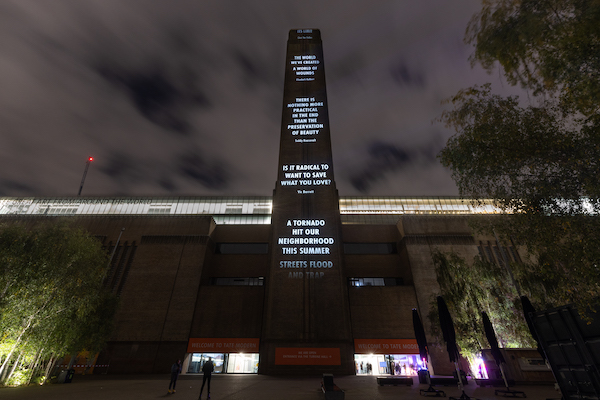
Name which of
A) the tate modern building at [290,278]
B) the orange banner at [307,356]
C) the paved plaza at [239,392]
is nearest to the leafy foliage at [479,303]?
the paved plaza at [239,392]

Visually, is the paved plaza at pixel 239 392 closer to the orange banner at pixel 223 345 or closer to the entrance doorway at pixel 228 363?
the orange banner at pixel 223 345

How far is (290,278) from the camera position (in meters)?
28.8

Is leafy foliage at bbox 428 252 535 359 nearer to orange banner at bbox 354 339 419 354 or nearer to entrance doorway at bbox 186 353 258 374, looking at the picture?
orange banner at bbox 354 339 419 354

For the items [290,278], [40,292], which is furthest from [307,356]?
[40,292]

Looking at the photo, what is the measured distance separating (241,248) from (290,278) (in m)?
12.2

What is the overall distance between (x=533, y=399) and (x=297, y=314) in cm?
1908

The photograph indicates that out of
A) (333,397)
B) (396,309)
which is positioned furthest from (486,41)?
(396,309)

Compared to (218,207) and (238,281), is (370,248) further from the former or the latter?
(218,207)

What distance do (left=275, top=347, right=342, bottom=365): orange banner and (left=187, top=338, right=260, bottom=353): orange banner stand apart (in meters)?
5.28

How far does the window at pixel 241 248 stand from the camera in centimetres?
3772

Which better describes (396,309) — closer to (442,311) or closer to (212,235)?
(442,311)

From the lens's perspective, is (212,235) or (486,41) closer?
(486,41)

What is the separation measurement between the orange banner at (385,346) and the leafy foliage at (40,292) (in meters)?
25.8

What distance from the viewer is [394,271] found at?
119 feet
